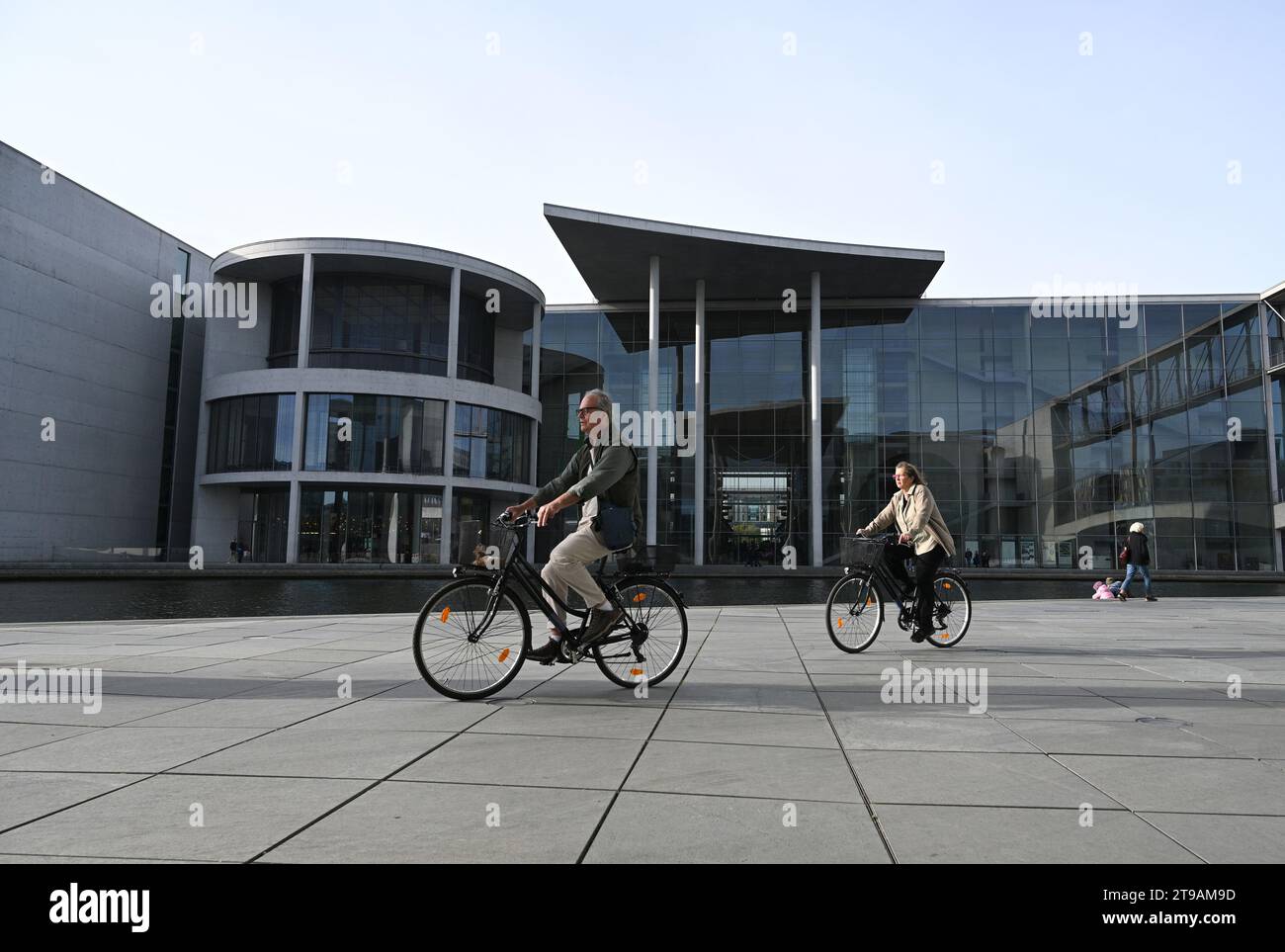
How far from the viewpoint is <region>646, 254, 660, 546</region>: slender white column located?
126 feet

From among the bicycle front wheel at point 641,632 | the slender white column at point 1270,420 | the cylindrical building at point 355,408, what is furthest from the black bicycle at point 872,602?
the slender white column at point 1270,420

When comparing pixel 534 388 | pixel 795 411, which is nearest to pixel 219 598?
pixel 534 388

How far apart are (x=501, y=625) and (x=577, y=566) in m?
0.59

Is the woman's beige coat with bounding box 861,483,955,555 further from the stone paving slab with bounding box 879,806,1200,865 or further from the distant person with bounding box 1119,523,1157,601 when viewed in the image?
the distant person with bounding box 1119,523,1157,601

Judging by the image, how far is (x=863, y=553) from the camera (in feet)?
27.1

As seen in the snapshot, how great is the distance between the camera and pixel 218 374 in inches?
1527

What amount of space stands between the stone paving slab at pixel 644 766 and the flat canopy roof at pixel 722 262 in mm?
31234

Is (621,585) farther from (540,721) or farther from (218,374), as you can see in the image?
(218,374)

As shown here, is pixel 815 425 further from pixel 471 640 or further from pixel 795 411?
pixel 471 640

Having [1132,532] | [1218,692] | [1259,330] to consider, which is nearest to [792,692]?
[1218,692]

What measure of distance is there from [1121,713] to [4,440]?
40.0 m

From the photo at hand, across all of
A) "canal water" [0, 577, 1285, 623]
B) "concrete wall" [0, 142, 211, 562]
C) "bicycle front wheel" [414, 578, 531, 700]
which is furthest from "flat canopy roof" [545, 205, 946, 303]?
"bicycle front wheel" [414, 578, 531, 700]

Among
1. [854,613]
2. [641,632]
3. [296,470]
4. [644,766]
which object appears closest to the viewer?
[644,766]

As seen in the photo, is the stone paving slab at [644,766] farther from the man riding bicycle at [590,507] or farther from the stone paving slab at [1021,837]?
the man riding bicycle at [590,507]
